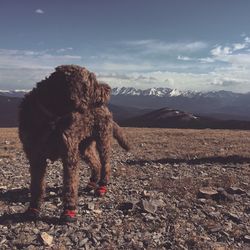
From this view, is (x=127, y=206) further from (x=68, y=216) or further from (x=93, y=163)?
(x=93, y=163)

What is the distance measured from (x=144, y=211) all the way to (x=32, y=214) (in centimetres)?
244

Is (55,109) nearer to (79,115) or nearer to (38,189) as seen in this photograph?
(79,115)

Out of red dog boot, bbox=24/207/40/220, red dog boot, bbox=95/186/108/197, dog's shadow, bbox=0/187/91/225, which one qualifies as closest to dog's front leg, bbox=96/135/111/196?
red dog boot, bbox=95/186/108/197

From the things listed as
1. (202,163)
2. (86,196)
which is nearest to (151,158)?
(202,163)

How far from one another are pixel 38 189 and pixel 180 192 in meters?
3.95

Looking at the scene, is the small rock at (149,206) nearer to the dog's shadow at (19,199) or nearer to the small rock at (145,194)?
the small rock at (145,194)

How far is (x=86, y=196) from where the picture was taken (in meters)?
10.9

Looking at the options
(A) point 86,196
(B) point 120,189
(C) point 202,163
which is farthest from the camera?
(C) point 202,163

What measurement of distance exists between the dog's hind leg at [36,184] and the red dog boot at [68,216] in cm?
69

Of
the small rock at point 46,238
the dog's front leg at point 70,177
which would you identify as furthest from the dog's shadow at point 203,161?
the small rock at point 46,238

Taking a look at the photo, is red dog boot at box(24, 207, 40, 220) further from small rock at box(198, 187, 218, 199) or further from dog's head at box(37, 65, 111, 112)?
small rock at box(198, 187, 218, 199)

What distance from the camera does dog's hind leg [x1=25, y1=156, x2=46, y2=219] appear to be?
9.02 meters

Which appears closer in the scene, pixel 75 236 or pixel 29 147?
pixel 75 236

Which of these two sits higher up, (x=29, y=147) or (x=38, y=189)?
(x=29, y=147)
